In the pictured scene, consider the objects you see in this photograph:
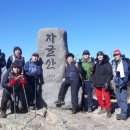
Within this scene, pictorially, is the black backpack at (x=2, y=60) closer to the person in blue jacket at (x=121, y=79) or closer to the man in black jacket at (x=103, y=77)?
the man in black jacket at (x=103, y=77)

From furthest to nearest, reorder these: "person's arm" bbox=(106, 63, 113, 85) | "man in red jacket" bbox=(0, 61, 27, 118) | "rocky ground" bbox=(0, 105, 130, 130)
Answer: "man in red jacket" bbox=(0, 61, 27, 118) < "person's arm" bbox=(106, 63, 113, 85) < "rocky ground" bbox=(0, 105, 130, 130)

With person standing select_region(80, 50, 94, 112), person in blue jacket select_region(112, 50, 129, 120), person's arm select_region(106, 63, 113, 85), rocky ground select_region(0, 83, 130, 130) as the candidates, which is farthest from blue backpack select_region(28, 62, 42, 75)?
person in blue jacket select_region(112, 50, 129, 120)

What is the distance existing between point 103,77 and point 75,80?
3.95 feet

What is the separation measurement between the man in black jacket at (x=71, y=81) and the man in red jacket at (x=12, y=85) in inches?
61.2

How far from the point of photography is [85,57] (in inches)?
476

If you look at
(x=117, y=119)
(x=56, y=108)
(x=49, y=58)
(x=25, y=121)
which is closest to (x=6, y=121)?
(x=25, y=121)

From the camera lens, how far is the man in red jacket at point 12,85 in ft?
37.7

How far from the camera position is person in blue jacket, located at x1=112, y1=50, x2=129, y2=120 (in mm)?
10836

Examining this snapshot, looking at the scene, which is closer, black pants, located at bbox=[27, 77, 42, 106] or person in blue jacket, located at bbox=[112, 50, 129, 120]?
person in blue jacket, located at bbox=[112, 50, 129, 120]

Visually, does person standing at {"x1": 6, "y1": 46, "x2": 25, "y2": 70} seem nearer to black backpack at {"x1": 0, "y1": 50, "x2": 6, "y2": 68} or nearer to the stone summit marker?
black backpack at {"x1": 0, "y1": 50, "x2": 6, "y2": 68}

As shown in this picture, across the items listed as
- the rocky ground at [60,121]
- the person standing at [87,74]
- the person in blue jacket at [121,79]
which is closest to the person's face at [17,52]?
the rocky ground at [60,121]

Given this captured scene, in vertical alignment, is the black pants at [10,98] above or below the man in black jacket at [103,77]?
below

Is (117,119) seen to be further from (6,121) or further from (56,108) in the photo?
(6,121)

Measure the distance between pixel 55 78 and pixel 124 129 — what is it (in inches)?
142
